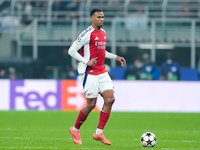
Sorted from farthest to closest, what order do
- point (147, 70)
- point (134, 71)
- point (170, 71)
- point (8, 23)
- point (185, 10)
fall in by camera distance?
point (8, 23) → point (185, 10) → point (170, 71) → point (134, 71) → point (147, 70)

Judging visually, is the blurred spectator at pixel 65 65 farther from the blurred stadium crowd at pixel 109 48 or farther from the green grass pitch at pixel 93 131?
the green grass pitch at pixel 93 131

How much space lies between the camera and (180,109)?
18891 millimetres

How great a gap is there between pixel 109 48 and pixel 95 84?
1486cm

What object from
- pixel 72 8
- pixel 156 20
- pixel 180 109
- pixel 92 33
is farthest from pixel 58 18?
pixel 92 33

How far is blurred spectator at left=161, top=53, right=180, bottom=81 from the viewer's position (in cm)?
2166

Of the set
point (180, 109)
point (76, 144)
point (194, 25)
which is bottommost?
point (180, 109)

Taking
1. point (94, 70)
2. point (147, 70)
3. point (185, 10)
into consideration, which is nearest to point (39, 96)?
point (147, 70)

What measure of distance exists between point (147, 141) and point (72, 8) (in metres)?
17.4

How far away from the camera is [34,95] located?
18.9 m

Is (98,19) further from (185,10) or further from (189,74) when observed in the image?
(185,10)

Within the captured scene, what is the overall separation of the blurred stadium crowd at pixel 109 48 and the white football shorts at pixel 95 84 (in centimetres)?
1252

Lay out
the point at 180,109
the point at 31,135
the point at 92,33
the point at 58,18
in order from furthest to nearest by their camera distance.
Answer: the point at 58,18 < the point at 180,109 < the point at 31,135 < the point at 92,33

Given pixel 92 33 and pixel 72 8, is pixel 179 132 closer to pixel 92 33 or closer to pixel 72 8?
pixel 92 33

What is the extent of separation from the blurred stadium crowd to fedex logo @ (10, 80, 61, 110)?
92.2 inches
